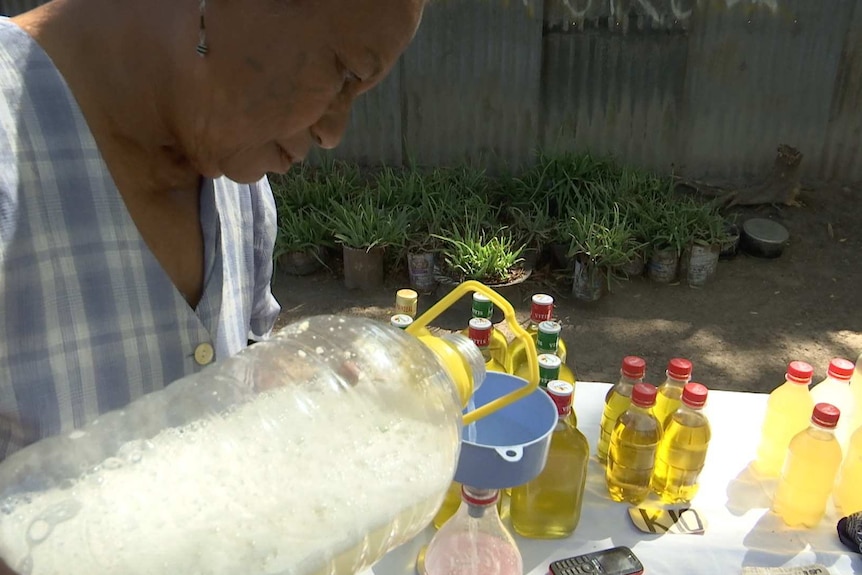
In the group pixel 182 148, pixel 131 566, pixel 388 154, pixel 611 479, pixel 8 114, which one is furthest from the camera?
pixel 388 154

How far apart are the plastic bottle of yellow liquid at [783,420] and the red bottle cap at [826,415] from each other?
0.71 ft

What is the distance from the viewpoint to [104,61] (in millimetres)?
1094

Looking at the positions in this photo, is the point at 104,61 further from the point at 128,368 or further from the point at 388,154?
the point at 388,154

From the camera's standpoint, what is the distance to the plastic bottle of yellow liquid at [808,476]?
61.6 inches

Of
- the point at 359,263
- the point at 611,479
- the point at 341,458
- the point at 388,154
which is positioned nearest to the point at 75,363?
the point at 341,458

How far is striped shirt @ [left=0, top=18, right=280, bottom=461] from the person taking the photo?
1056 mm

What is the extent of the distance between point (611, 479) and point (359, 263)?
10.7 ft

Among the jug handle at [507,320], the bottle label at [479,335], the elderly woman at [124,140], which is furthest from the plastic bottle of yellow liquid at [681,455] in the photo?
the elderly woman at [124,140]

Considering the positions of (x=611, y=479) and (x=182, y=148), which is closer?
(x=182, y=148)

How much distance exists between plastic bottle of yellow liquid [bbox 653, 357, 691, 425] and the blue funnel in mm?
539

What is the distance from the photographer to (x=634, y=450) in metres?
1.61

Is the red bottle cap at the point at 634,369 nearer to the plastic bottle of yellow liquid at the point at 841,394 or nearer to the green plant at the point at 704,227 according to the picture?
the plastic bottle of yellow liquid at the point at 841,394

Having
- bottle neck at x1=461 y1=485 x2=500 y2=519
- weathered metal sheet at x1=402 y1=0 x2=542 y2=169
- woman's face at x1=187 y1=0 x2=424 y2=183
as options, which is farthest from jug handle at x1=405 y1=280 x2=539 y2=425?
weathered metal sheet at x1=402 y1=0 x2=542 y2=169

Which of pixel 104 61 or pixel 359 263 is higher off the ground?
pixel 104 61
